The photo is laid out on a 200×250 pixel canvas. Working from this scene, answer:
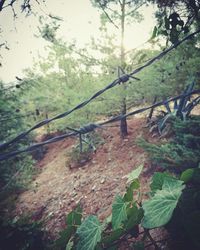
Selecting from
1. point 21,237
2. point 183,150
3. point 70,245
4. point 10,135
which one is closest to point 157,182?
Result: point 70,245

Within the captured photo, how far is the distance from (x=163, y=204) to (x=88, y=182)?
18.5 ft

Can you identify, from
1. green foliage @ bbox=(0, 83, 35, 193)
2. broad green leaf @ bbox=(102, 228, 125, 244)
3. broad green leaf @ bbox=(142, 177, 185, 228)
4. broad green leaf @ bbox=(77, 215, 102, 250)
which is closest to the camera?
broad green leaf @ bbox=(142, 177, 185, 228)

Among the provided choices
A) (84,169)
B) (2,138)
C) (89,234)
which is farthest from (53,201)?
(89,234)

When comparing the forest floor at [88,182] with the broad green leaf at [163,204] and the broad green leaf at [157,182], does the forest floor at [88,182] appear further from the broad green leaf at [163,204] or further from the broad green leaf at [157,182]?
the broad green leaf at [163,204]

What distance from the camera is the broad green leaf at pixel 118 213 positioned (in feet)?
8.21

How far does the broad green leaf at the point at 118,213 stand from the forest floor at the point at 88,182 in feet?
9.14

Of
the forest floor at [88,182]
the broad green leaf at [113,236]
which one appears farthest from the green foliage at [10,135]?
the broad green leaf at [113,236]

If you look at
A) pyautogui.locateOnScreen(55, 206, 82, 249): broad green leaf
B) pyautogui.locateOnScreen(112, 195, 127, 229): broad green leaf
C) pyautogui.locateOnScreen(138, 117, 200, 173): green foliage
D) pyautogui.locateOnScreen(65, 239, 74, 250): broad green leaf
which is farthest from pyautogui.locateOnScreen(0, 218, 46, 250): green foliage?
pyautogui.locateOnScreen(138, 117, 200, 173): green foliage

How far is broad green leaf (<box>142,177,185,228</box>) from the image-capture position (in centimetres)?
199

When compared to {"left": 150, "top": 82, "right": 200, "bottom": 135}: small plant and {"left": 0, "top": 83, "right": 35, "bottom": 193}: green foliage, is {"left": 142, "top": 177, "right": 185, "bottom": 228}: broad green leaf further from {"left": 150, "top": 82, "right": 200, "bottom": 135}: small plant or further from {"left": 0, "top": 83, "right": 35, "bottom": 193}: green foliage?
{"left": 0, "top": 83, "right": 35, "bottom": 193}: green foliage

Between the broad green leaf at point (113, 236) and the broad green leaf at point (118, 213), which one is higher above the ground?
the broad green leaf at point (118, 213)

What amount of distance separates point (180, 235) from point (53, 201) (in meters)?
5.23

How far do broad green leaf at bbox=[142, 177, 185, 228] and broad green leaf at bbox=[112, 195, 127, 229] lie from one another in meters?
0.40

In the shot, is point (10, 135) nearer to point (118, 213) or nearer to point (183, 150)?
point (183, 150)
